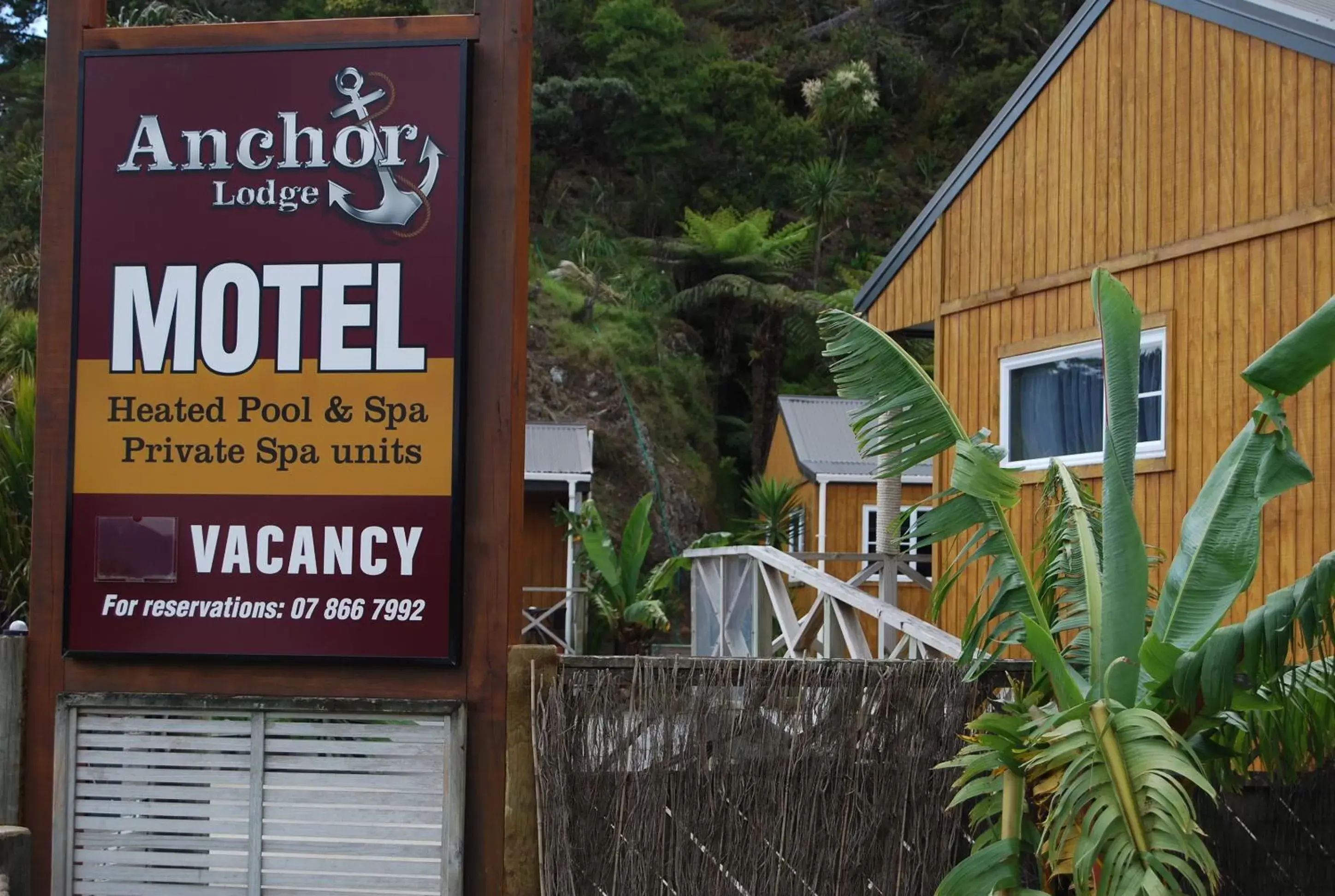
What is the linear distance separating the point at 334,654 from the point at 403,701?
13.2 inches

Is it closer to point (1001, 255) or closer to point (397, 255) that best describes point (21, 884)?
point (397, 255)

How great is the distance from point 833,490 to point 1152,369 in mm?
13190

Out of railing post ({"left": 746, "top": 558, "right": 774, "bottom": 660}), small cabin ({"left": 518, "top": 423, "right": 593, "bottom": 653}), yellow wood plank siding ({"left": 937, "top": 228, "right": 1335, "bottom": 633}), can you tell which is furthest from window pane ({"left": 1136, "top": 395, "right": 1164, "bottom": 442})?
small cabin ({"left": 518, "top": 423, "right": 593, "bottom": 653})

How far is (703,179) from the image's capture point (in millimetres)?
39781

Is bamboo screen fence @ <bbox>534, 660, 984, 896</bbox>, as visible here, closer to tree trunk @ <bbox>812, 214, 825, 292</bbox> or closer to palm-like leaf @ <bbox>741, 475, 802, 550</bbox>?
palm-like leaf @ <bbox>741, 475, 802, 550</bbox>

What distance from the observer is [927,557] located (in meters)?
13.0

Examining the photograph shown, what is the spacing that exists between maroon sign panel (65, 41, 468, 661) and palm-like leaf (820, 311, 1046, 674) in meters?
1.65

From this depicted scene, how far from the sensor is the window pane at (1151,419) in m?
9.09

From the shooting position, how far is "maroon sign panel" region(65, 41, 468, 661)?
219 inches

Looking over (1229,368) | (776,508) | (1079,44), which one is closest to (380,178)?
(1229,368)

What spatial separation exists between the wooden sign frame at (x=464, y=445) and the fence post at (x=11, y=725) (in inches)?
1.5

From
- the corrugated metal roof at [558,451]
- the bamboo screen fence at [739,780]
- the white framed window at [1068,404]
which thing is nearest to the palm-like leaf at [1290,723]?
the bamboo screen fence at [739,780]

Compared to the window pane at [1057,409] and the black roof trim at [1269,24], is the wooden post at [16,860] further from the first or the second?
the black roof trim at [1269,24]

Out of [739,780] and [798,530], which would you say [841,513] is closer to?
[798,530]
